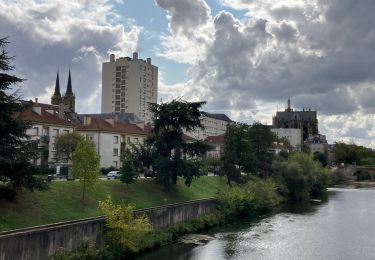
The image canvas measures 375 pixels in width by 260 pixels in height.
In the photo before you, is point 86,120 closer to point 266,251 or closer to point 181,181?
point 181,181

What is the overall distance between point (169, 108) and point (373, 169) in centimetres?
13699

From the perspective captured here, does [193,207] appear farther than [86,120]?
No

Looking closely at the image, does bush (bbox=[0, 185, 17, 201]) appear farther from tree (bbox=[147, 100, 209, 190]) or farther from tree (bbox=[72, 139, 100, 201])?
tree (bbox=[147, 100, 209, 190])

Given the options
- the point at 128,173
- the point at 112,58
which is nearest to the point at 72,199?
the point at 128,173

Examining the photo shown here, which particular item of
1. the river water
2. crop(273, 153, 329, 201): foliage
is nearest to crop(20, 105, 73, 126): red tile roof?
the river water

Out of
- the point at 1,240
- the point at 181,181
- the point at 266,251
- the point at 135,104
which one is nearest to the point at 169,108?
the point at 181,181

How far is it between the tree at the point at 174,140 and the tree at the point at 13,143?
24.1 m

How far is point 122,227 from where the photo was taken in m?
34.5

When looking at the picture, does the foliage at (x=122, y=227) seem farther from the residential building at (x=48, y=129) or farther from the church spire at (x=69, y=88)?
the church spire at (x=69, y=88)

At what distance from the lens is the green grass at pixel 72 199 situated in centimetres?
3316

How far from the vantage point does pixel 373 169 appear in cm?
17512

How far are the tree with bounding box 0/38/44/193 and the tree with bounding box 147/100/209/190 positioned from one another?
24138 millimetres

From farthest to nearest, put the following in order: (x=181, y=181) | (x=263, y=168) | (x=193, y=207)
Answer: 1. (x=263, y=168)
2. (x=181, y=181)
3. (x=193, y=207)

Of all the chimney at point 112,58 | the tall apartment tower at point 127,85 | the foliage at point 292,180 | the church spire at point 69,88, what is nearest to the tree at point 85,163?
the foliage at point 292,180
